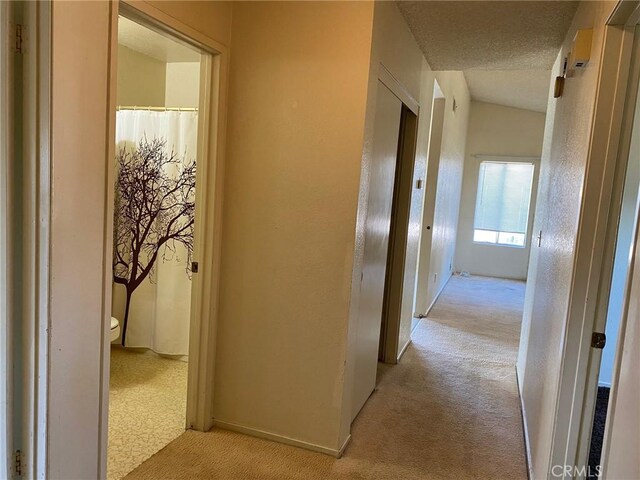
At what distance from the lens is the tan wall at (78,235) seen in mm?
1510

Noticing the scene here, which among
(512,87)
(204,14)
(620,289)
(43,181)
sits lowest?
(620,289)

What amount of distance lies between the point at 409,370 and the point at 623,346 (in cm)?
250

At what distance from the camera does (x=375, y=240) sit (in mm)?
2777

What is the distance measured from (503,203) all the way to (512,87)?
2276 millimetres

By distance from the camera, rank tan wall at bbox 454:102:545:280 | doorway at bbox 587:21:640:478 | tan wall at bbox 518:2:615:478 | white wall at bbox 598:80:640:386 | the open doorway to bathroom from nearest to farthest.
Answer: doorway at bbox 587:21:640:478
tan wall at bbox 518:2:615:478
white wall at bbox 598:80:640:386
the open doorway to bathroom
tan wall at bbox 454:102:545:280

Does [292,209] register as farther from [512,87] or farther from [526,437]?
[512,87]

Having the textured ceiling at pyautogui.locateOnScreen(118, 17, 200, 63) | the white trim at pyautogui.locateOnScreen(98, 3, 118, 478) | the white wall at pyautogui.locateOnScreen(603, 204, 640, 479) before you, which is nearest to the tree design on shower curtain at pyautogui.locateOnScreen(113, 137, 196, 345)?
the textured ceiling at pyautogui.locateOnScreen(118, 17, 200, 63)

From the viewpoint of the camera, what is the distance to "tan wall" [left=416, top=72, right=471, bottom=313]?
16.3 ft

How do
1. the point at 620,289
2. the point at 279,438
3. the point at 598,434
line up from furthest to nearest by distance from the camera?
the point at 620,289 < the point at 598,434 < the point at 279,438

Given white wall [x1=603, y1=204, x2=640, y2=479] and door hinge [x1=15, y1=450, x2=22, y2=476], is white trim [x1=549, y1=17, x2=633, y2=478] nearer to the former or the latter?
white wall [x1=603, y1=204, x2=640, y2=479]

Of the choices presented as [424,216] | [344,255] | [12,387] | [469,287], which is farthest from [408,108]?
[469,287]

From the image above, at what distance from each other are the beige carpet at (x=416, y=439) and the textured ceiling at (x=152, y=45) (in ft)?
7.78

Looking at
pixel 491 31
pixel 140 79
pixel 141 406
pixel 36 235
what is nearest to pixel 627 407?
pixel 36 235

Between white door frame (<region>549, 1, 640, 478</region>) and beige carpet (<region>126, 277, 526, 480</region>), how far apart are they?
0.78 meters
